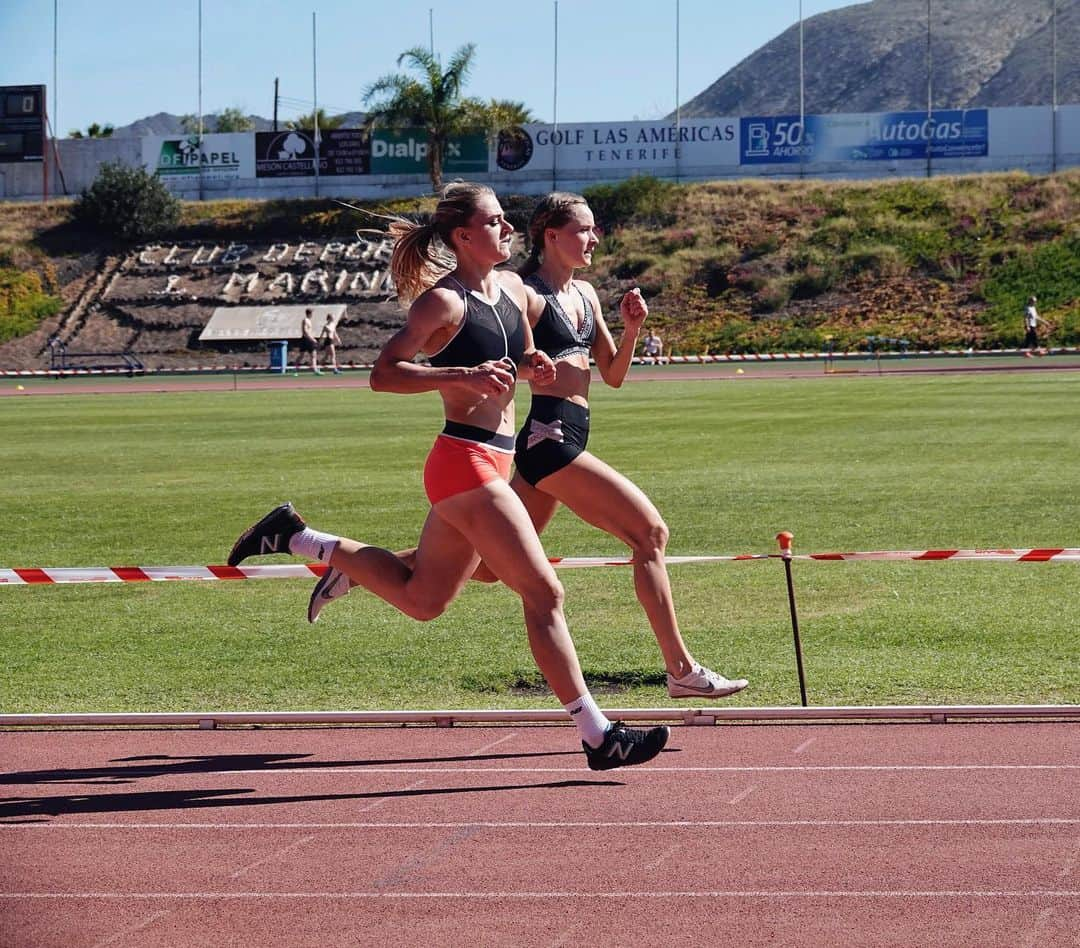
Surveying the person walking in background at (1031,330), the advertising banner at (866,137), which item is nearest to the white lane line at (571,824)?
the person walking in background at (1031,330)

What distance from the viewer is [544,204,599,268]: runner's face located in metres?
7.77

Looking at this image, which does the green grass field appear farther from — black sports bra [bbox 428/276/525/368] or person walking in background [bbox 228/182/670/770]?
black sports bra [bbox 428/276/525/368]

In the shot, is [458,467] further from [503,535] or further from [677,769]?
[677,769]

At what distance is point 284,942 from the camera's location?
4.91m

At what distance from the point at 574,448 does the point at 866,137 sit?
239 feet

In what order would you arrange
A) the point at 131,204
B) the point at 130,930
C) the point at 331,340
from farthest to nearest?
the point at 131,204 < the point at 331,340 < the point at 130,930

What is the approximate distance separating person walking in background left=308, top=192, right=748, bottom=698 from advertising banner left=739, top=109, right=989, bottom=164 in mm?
71789

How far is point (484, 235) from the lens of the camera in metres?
6.89

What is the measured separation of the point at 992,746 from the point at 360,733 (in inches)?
109

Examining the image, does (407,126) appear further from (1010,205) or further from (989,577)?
(989,577)

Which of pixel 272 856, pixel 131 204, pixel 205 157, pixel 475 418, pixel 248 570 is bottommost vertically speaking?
pixel 272 856

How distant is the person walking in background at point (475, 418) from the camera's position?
6621 millimetres

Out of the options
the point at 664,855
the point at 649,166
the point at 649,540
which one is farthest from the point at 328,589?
the point at 649,166

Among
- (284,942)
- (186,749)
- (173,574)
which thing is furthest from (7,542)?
(284,942)
